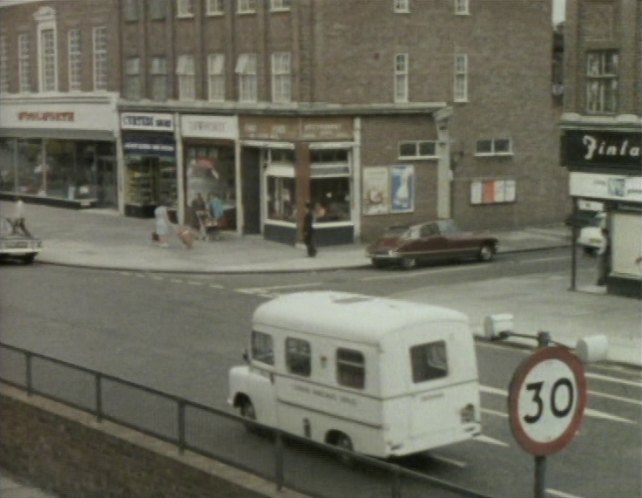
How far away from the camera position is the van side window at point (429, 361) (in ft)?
39.8

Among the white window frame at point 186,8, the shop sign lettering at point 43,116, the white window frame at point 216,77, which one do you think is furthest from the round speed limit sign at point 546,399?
the shop sign lettering at point 43,116

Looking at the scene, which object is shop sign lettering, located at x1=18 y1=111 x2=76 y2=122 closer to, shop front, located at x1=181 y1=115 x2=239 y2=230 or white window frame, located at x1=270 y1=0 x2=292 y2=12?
shop front, located at x1=181 y1=115 x2=239 y2=230

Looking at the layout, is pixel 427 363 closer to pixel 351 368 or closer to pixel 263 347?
pixel 351 368

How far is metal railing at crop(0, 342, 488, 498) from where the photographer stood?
9.67 meters

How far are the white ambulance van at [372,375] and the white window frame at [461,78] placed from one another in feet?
19.1

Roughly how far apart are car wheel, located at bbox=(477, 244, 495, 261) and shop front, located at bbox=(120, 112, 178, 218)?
10.3 meters

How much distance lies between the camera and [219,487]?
438 inches

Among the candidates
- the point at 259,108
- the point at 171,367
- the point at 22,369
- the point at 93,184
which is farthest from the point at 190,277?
the point at 93,184

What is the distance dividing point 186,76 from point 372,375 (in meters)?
17.5

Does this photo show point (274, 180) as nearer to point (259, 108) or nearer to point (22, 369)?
point (259, 108)

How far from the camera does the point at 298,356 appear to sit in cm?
1276

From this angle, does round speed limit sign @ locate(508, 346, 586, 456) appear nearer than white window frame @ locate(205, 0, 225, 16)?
Yes

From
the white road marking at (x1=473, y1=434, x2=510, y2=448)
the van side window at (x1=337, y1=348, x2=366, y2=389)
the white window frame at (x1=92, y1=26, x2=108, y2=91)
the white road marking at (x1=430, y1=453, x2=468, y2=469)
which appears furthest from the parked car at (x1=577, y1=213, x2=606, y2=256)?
the van side window at (x1=337, y1=348, x2=366, y2=389)

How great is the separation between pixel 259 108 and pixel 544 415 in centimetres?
2486
